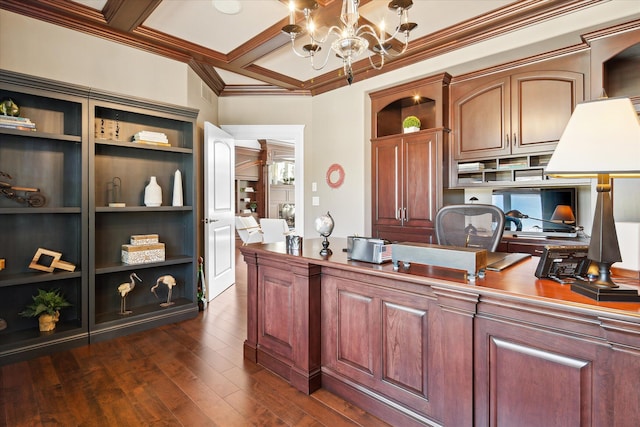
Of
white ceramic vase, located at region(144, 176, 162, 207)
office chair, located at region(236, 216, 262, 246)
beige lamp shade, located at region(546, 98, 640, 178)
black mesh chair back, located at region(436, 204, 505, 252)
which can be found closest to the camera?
beige lamp shade, located at region(546, 98, 640, 178)

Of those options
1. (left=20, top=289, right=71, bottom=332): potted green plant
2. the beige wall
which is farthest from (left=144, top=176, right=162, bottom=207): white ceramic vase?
(left=20, top=289, right=71, bottom=332): potted green plant

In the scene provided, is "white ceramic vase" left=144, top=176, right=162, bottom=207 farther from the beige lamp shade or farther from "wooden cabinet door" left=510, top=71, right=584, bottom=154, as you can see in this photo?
"wooden cabinet door" left=510, top=71, right=584, bottom=154

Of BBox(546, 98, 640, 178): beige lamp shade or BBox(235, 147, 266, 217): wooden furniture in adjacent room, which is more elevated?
BBox(235, 147, 266, 217): wooden furniture in adjacent room

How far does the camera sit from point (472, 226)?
8.35 feet

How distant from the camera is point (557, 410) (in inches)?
47.1

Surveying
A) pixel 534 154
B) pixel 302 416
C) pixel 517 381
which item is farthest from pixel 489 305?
pixel 534 154

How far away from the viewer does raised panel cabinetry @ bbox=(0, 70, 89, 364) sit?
2516 mm

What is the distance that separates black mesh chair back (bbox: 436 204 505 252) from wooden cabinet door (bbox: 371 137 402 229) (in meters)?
1.24

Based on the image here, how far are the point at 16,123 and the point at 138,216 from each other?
1.16 metres

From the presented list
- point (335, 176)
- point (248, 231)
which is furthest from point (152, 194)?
point (248, 231)

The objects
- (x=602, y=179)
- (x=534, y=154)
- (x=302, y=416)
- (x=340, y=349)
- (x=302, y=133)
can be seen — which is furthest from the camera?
(x=302, y=133)

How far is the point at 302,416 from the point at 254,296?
86cm

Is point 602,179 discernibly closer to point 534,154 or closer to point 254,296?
point 254,296

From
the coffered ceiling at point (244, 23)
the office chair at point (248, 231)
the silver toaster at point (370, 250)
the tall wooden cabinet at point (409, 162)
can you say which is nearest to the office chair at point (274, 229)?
the office chair at point (248, 231)
